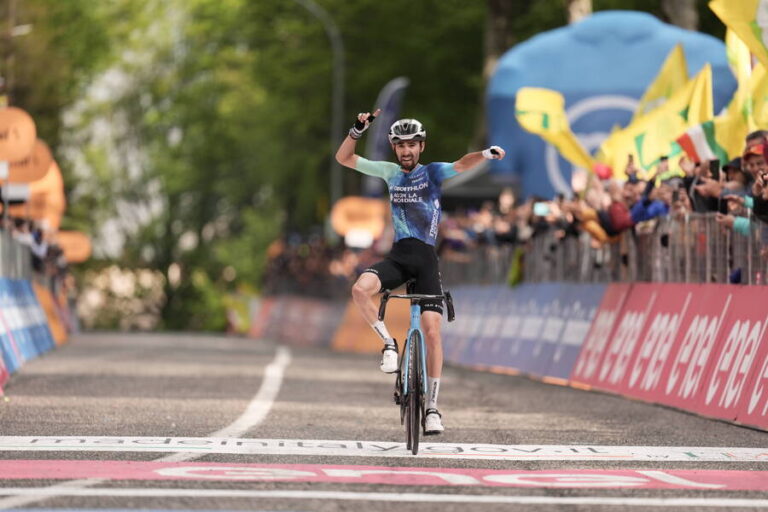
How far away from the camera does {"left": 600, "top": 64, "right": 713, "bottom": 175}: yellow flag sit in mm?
24547

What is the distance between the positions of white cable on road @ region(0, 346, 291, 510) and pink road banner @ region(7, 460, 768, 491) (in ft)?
1.21

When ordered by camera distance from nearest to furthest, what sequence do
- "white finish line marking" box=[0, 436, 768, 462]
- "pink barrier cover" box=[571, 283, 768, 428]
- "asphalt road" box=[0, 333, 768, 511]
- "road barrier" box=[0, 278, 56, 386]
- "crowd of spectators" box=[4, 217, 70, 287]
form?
"asphalt road" box=[0, 333, 768, 511]
"white finish line marking" box=[0, 436, 768, 462]
"pink barrier cover" box=[571, 283, 768, 428]
"road barrier" box=[0, 278, 56, 386]
"crowd of spectators" box=[4, 217, 70, 287]

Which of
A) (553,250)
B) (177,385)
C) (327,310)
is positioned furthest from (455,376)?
(327,310)

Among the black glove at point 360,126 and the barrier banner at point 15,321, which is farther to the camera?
the barrier banner at point 15,321

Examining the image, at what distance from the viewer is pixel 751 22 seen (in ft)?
67.4

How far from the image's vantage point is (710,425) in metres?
16.4

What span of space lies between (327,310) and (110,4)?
23475 mm

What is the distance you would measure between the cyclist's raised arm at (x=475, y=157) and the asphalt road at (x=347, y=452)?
6.41 ft

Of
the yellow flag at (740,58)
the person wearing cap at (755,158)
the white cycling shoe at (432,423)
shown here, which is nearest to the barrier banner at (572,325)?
the yellow flag at (740,58)

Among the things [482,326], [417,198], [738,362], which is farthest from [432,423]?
[482,326]

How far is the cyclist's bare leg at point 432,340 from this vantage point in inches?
559

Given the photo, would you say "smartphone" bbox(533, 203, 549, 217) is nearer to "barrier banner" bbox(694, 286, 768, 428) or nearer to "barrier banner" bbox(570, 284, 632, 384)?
"barrier banner" bbox(570, 284, 632, 384)

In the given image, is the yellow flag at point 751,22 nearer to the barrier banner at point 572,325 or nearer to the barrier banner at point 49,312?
the barrier banner at point 572,325

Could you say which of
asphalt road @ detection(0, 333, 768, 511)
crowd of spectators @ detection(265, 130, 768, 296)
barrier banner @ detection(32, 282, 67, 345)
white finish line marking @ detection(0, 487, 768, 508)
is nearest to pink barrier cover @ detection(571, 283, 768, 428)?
asphalt road @ detection(0, 333, 768, 511)
